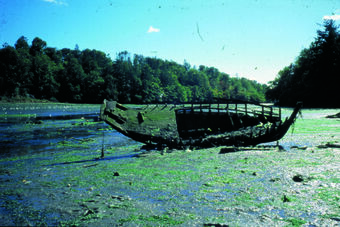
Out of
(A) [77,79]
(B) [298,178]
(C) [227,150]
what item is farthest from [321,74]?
(A) [77,79]

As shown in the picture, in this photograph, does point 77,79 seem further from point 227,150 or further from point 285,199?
point 285,199

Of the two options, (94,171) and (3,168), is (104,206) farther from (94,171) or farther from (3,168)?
(3,168)

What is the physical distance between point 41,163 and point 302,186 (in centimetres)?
768

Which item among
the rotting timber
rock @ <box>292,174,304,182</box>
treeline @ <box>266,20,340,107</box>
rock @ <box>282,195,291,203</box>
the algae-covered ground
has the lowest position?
the algae-covered ground

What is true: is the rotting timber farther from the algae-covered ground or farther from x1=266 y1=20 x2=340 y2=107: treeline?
x1=266 y1=20 x2=340 y2=107: treeline

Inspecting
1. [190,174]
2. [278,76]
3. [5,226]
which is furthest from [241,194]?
[278,76]

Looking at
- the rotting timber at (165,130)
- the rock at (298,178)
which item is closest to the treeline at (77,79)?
the rotting timber at (165,130)

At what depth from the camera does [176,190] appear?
17.2 ft

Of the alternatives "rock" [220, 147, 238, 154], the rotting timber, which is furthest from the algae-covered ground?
the rotting timber

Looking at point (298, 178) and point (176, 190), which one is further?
point (298, 178)

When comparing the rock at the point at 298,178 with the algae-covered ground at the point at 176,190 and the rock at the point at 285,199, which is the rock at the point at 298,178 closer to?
the algae-covered ground at the point at 176,190

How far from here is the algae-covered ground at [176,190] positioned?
3889 millimetres

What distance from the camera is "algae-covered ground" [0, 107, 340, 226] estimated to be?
3.89 m

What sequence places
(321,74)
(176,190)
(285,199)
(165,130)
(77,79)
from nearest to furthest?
(285,199) → (176,190) → (165,130) → (321,74) → (77,79)
